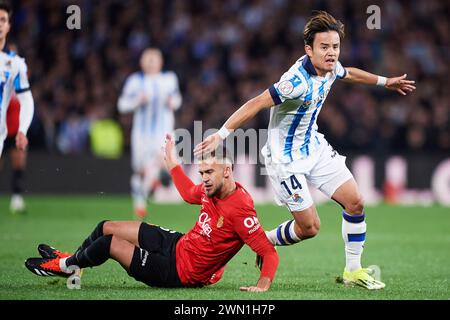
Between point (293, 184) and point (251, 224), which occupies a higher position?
point (293, 184)

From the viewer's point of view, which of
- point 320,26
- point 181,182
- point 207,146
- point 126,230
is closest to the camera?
point 207,146

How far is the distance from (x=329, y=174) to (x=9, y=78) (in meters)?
3.33

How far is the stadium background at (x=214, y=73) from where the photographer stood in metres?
18.3

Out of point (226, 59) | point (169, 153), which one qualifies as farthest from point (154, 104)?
point (169, 153)

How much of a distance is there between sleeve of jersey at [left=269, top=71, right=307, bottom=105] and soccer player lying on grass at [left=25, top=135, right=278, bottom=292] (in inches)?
28.1

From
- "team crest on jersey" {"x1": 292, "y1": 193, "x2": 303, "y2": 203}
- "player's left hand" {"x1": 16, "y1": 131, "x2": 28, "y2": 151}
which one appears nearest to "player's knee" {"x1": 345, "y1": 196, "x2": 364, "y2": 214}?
"team crest on jersey" {"x1": 292, "y1": 193, "x2": 303, "y2": 203}

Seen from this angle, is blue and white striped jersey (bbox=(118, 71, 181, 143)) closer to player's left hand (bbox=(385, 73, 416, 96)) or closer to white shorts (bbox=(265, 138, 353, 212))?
player's left hand (bbox=(385, 73, 416, 96))

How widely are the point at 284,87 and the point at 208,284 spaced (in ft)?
5.64

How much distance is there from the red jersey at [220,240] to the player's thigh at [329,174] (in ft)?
3.42

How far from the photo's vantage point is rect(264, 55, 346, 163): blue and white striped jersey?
7316 mm

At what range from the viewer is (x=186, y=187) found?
287 inches

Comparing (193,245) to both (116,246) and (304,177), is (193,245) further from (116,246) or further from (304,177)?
(304,177)

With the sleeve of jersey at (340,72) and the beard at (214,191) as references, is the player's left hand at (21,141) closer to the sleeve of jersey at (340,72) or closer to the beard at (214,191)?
the beard at (214,191)

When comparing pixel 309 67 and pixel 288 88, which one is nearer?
pixel 288 88
